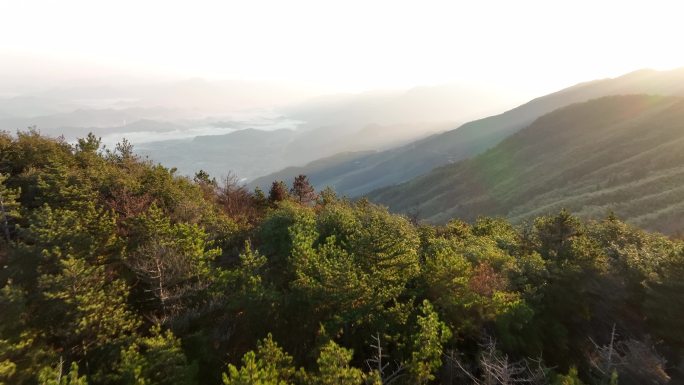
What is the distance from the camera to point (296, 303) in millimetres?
22141

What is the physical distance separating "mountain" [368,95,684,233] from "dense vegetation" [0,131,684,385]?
46.0 metres

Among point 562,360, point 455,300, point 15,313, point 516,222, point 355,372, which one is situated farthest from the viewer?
point 516,222

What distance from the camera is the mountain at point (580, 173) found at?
92062mm

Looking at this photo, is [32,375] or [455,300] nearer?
[32,375]

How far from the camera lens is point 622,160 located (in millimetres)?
125688

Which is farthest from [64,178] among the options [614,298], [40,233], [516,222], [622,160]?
[622,160]

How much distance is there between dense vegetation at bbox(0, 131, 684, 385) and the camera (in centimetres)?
1696

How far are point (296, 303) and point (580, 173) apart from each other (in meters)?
138

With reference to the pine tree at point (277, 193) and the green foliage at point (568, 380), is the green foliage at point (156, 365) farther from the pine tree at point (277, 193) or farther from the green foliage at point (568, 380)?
the pine tree at point (277, 193)

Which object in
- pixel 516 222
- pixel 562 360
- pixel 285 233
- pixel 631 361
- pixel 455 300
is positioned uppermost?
pixel 285 233

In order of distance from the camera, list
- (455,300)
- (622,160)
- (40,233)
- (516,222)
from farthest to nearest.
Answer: (622,160)
(516,222)
(455,300)
(40,233)

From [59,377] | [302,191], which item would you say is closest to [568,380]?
[59,377]

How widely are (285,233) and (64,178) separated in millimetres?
17134

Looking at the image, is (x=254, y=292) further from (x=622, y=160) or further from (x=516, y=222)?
(x=622, y=160)
